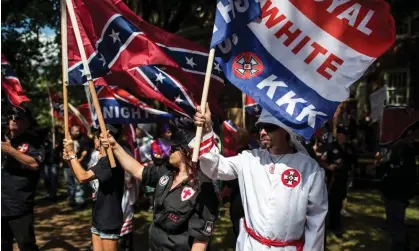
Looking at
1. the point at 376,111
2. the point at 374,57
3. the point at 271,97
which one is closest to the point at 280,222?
the point at 271,97

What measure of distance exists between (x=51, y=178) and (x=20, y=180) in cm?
710

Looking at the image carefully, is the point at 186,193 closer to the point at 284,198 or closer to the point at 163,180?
the point at 163,180

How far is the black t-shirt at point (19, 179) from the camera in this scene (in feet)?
18.2

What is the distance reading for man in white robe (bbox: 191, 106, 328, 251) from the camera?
342cm

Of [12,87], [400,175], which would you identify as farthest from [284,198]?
[12,87]

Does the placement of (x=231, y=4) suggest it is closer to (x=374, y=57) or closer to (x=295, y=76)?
(x=295, y=76)

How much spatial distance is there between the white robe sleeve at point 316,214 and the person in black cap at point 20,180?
10.9 feet

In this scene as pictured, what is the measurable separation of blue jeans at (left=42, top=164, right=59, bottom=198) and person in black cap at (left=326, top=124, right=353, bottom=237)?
7.01 metres

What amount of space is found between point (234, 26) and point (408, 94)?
21597mm

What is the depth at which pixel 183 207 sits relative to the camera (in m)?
3.88

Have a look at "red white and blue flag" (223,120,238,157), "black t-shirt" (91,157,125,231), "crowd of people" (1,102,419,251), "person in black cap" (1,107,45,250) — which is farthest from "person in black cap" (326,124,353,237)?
"person in black cap" (1,107,45,250)

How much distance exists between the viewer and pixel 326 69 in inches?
151

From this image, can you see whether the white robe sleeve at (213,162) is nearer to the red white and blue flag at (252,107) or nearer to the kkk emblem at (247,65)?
the kkk emblem at (247,65)

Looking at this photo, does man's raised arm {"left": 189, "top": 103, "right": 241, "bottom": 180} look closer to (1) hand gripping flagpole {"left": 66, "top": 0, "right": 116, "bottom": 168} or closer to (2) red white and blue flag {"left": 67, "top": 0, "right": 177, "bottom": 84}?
(1) hand gripping flagpole {"left": 66, "top": 0, "right": 116, "bottom": 168}
